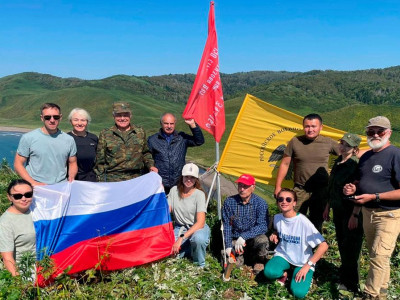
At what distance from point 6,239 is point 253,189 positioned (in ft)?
10.8

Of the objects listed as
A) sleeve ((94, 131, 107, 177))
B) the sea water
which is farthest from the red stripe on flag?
the sea water

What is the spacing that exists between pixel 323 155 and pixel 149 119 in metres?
97.5

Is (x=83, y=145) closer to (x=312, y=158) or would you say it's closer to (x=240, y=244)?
(x=240, y=244)

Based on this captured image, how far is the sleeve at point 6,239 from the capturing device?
396 cm

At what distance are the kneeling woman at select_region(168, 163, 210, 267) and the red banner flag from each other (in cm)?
129

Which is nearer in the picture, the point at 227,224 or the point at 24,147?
the point at 24,147

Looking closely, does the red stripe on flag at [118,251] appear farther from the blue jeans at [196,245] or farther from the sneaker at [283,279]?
the sneaker at [283,279]

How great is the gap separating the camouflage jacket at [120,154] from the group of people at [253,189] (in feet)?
0.05

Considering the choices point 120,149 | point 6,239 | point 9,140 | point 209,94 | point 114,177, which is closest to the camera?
point 6,239

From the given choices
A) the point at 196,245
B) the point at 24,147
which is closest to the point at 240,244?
the point at 196,245

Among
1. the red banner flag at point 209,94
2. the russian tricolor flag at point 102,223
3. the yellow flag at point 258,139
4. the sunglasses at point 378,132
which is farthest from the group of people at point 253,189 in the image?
the yellow flag at point 258,139

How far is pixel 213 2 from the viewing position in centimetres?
614

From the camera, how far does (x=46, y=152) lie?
4.84 metres

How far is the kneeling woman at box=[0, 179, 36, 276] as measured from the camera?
3.97 metres
